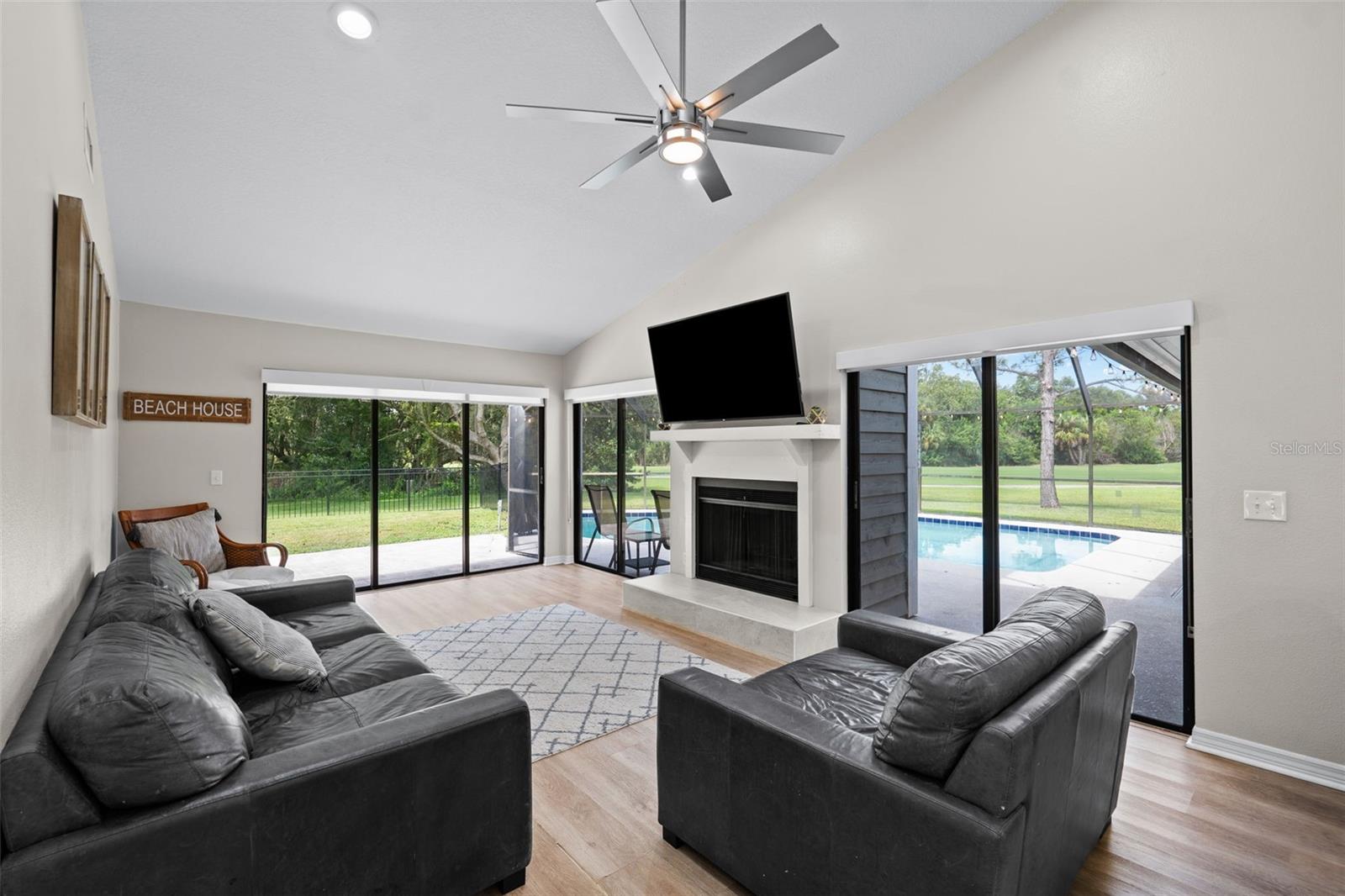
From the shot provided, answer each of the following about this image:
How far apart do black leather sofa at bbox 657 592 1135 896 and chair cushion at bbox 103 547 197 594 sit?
6.12 ft

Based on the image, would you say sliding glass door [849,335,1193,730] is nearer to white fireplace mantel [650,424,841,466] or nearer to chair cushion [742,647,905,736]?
white fireplace mantel [650,424,841,466]

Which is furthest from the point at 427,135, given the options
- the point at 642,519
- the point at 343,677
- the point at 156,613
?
the point at 642,519

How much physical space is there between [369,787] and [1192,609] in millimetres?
3312

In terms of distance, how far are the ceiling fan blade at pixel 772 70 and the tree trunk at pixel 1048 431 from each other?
214cm

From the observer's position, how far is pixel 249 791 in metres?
1.35

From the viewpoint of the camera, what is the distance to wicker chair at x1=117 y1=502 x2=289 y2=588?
4.04 metres

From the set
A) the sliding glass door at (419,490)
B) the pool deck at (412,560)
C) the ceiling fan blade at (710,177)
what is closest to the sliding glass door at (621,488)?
the pool deck at (412,560)

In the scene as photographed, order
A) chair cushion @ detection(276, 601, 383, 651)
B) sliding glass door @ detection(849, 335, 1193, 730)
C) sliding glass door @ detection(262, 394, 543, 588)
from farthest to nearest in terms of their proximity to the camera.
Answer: sliding glass door @ detection(262, 394, 543, 588), sliding glass door @ detection(849, 335, 1193, 730), chair cushion @ detection(276, 601, 383, 651)

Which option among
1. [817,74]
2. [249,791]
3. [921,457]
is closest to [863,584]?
[921,457]

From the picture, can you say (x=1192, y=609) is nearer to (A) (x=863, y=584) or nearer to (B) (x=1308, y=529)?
(B) (x=1308, y=529)

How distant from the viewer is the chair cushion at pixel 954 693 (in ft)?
4.59

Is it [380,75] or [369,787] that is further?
[380,75]

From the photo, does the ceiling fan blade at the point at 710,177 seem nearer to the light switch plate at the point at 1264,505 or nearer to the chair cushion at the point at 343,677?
the chair cushion at the point at 343,677

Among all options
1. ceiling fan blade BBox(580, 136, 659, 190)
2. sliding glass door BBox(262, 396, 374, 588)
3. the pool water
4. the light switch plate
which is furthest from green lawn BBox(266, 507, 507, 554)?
the light switch plate
